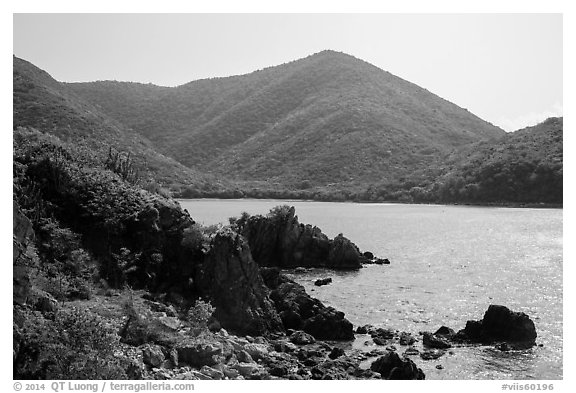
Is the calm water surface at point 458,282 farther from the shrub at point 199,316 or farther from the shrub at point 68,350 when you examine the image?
the shrub at point 68,350

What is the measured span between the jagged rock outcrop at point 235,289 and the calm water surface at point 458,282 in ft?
21.1

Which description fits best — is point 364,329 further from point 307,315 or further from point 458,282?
point 458,282

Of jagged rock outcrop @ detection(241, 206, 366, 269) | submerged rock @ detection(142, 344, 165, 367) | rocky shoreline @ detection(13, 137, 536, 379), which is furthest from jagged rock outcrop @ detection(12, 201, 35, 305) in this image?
jagged rock outcrop @ detection(241, 206, 366, 269)

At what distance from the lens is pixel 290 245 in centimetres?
6950

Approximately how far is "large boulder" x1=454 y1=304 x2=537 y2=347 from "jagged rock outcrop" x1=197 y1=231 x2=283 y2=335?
12.6m

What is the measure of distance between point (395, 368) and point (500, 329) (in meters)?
11.9

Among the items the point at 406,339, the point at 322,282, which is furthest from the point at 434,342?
the point at 322,282

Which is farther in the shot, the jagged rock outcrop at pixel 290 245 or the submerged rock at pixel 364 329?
the jagged rock outcrop at pixel 290 245

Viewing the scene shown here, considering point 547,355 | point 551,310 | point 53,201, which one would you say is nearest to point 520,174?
point 551,310

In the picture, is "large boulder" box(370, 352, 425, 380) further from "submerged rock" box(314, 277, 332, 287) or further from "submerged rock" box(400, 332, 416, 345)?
"submerged rock" box(314, 277, 332, 287)

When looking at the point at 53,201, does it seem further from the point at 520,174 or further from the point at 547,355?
the point at 520,174

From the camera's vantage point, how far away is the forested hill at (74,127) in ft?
426

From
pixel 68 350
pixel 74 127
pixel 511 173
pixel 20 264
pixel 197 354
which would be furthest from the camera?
pixel 511 173

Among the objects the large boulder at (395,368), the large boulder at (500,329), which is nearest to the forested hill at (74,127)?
the large boulder at (500,329)
